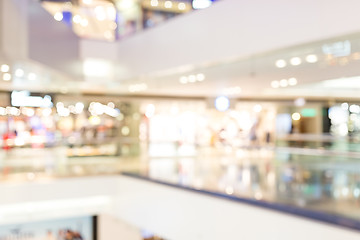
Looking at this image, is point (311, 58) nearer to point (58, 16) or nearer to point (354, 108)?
point (354, 108)

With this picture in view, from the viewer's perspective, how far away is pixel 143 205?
250 inches

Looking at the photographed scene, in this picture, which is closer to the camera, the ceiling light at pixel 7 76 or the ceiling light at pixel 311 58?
the ceiling light at pixel 311 58

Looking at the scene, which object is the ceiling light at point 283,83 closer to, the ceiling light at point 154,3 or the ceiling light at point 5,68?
the ceiling light at point 154,3

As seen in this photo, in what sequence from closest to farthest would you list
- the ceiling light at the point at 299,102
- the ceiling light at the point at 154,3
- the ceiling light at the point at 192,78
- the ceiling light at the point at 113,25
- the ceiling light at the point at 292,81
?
the ceiling light at the point at 292,81, the ceiling light at the point at 299,102, the ceiling light at the point at 192,78, the ceiling light at the point at 154,3, the ceiling light at the point at 113,25

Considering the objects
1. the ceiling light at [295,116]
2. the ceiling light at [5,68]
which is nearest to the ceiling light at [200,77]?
the ceiling light at [295,116]

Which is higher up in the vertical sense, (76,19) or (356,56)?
(76,19)

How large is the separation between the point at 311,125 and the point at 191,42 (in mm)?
3272

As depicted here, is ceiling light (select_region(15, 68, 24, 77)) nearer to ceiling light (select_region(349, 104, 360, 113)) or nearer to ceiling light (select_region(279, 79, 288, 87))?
ceiling light (select_region(279, 79, 288, 87))

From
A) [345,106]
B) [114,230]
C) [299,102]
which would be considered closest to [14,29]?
[345,106]

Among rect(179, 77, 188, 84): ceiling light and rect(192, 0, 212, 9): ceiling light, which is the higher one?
rect(192, 0, 212, 9): ceiling light

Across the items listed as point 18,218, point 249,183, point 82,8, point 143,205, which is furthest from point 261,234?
point 82,8

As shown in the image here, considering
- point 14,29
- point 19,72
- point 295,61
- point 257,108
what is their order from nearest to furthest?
point 14,29 < point 295,61 < point 19,72 < point 257,108

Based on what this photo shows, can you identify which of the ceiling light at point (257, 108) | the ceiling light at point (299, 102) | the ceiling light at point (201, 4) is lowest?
the ceiling light at point (299, 102)

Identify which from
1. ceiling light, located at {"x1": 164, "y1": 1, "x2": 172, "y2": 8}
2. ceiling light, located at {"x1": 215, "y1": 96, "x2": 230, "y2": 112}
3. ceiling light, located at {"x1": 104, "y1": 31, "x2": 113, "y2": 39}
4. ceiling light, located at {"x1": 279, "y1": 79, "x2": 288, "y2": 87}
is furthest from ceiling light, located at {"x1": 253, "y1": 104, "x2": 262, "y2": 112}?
ceiling light, located at {"x1": 279, "y1": 79, "x2": 288, "y2": 87}
